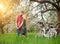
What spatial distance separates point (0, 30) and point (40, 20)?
1.72 ft

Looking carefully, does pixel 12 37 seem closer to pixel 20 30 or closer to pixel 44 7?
pixel 20 30

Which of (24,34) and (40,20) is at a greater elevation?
(40,20)

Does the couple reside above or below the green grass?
above

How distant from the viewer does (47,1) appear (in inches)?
102

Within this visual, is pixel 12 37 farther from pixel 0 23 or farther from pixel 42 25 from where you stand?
pixel 42 25

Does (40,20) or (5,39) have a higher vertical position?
(40,20)

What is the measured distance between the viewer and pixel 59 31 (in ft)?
8.41

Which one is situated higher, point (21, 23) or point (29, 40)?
point (21, 23)

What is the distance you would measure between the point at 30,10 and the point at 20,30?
0.28 meters

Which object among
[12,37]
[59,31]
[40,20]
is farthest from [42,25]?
[12,37]

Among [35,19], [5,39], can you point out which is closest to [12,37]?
[5,39]

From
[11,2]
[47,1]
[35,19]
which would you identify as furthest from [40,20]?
[11,2]

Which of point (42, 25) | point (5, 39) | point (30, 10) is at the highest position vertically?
point (30, 10)

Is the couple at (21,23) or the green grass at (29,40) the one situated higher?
the couple at (21,23)
